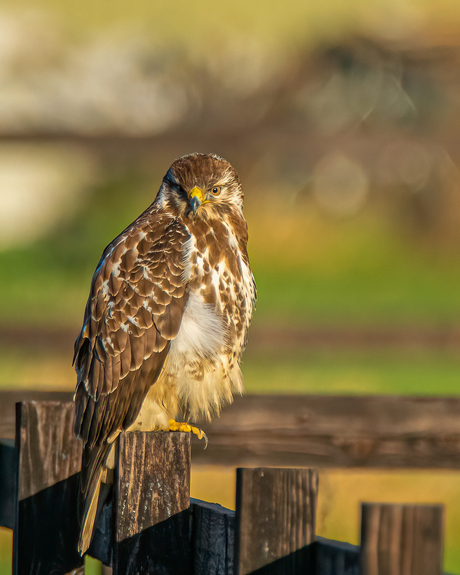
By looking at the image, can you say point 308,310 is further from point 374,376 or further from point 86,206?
point 86,206

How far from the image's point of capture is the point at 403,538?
1195 mm

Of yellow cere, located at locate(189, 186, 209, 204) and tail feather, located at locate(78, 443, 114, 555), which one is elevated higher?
yellow cere, located at locate(189, 186, 209, 204)

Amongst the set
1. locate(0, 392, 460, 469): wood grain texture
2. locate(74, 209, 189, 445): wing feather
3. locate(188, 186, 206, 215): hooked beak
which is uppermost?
locate(188, 186, 206, 215): hooked beak

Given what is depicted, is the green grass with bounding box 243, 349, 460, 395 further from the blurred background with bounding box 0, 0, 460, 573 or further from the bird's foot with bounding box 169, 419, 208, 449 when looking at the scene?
the bird's foot with bounding box 169, 419, 208, 449

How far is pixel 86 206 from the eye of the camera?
16.5 meters

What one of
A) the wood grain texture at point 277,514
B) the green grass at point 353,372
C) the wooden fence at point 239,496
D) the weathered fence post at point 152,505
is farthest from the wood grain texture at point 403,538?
the green grass at point 353,372

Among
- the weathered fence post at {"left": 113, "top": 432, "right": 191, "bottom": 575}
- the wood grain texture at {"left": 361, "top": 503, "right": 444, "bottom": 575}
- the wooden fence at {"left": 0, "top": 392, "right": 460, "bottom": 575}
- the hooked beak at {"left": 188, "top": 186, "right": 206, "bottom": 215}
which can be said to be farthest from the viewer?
the hooked beak at {"left": 188, "top": 186, "right": 206, "bottom": 215}

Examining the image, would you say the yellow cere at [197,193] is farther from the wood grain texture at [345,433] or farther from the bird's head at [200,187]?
the wood grain texture at [345,433]

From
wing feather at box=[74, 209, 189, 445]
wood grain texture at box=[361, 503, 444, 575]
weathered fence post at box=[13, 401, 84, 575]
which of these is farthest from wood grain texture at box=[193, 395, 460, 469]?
wood grain texture at box=[361, 503, 444, 575]

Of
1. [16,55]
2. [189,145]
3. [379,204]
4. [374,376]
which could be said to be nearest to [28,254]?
[16,55]

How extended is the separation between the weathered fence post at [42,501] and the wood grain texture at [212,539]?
0.56m

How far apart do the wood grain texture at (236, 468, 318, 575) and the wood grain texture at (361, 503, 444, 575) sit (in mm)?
296

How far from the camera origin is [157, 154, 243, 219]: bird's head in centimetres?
302

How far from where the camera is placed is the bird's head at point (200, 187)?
3.02m
